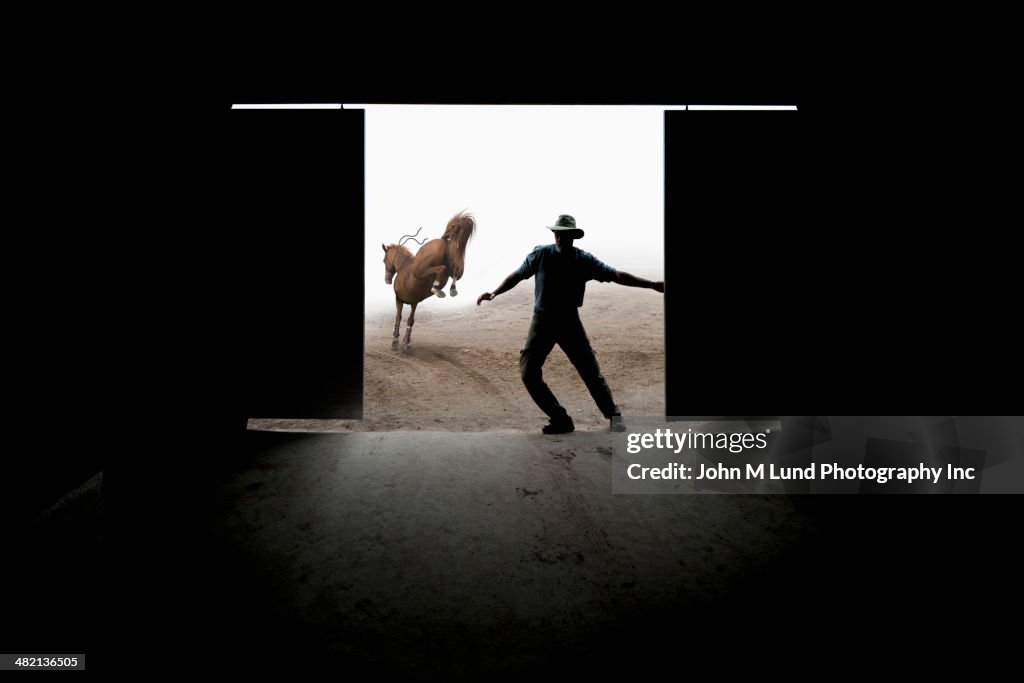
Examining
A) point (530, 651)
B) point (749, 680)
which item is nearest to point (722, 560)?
point (749, 680)

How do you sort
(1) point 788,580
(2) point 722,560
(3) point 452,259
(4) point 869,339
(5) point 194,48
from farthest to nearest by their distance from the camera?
(3) point 452,259
(4) point 869,339
(5) point 194,48
(2) point 722,560
(1) point 788,580

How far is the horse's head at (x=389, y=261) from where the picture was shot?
33.3 ft

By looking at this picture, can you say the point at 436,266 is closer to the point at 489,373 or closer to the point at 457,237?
the point at 457,237

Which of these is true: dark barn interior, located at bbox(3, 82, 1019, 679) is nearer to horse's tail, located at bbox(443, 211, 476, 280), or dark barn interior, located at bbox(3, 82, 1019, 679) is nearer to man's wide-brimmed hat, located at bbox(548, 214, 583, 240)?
man's wide-brimmed hat, located at bbox(548, 214, 583, 240)

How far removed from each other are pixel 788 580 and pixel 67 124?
3835mm

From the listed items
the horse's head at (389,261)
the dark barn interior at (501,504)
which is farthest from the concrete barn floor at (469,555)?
the horse's head at (389,261)

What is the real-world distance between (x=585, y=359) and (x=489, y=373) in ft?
12.9

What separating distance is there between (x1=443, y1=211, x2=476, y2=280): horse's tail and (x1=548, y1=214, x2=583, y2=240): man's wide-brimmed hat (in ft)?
17.6

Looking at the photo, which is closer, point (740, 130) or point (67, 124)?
point (67, 124)

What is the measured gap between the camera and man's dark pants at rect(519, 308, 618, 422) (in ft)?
14.1

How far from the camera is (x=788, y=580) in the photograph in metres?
2.18

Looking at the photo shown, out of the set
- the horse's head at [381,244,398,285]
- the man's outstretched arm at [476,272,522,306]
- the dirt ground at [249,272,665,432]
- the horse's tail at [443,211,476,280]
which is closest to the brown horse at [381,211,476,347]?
the horse's tail at [443,211,476,280]

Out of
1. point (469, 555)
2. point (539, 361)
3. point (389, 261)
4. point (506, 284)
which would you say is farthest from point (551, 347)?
point (389, 261)

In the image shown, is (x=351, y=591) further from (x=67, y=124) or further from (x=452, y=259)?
(x=452, y=259)
